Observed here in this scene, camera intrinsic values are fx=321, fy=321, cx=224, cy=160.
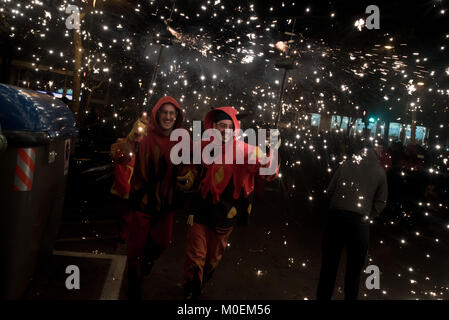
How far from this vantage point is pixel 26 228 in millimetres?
2721

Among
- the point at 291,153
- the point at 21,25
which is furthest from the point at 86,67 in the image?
the point at 291,153

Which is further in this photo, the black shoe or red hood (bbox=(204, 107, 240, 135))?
red hood (bbox=(204, 107, 240, 135))

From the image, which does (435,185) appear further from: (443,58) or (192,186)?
(192,186)

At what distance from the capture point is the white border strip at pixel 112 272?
3410 mm

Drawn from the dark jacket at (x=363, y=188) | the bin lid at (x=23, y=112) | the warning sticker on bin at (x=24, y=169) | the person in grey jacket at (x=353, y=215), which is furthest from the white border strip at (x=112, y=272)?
the dark jacket at (x=363, y=188)

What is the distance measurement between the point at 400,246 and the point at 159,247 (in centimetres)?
539

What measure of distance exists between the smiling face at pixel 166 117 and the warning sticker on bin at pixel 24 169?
1.44m

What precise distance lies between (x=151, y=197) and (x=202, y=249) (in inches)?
30.9

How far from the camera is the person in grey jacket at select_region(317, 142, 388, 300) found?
11.3 ft
